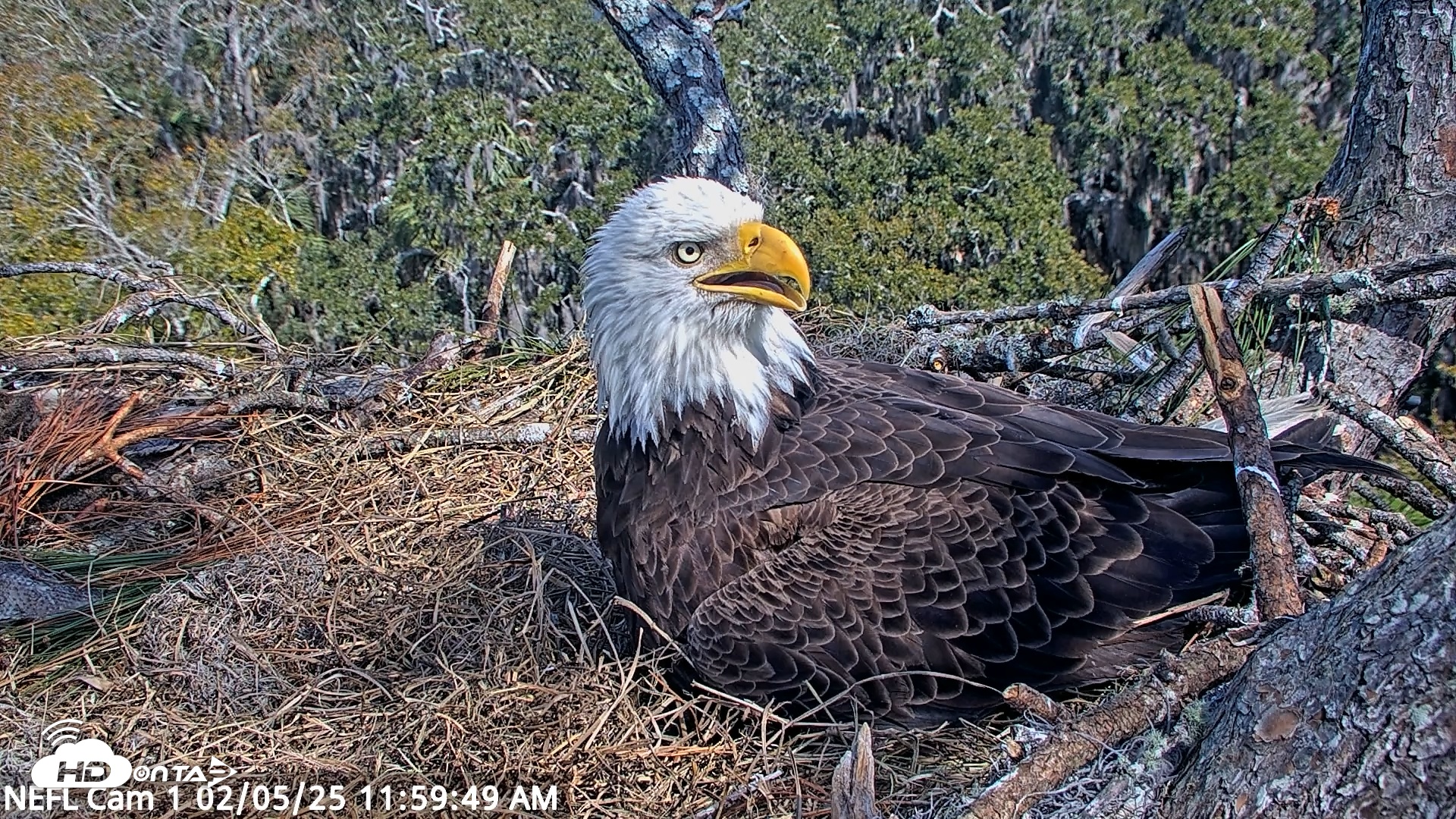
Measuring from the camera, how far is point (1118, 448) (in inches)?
116

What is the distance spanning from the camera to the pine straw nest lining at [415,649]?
2.76 metres

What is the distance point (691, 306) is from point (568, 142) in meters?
6.09

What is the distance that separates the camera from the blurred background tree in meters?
7.02

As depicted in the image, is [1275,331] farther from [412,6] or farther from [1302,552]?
[412,6]

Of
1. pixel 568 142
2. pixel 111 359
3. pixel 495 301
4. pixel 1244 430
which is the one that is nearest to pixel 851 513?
pixel 1244 430

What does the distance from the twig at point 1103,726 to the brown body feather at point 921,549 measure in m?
0.75

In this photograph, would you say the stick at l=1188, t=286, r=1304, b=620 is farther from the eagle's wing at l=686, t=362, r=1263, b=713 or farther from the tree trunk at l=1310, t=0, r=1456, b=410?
the tree trunk at l=1310, t=0, r=1456, b=410

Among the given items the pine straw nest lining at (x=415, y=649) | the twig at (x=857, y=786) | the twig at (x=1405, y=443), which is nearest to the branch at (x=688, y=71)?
the pine straw nest lining at (x=415, y=649)

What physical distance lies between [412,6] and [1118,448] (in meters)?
8.85

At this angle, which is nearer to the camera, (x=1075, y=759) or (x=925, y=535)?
(x=1075, y=759)

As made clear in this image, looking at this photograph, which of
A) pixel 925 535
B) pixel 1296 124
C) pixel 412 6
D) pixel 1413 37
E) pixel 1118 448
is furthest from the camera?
pixel 412 6

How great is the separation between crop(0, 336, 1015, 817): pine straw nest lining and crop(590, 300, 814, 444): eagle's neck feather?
79 centimetres

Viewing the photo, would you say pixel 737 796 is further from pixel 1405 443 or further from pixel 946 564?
pixel 1405 443

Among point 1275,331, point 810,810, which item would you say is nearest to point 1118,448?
point 1275,331
